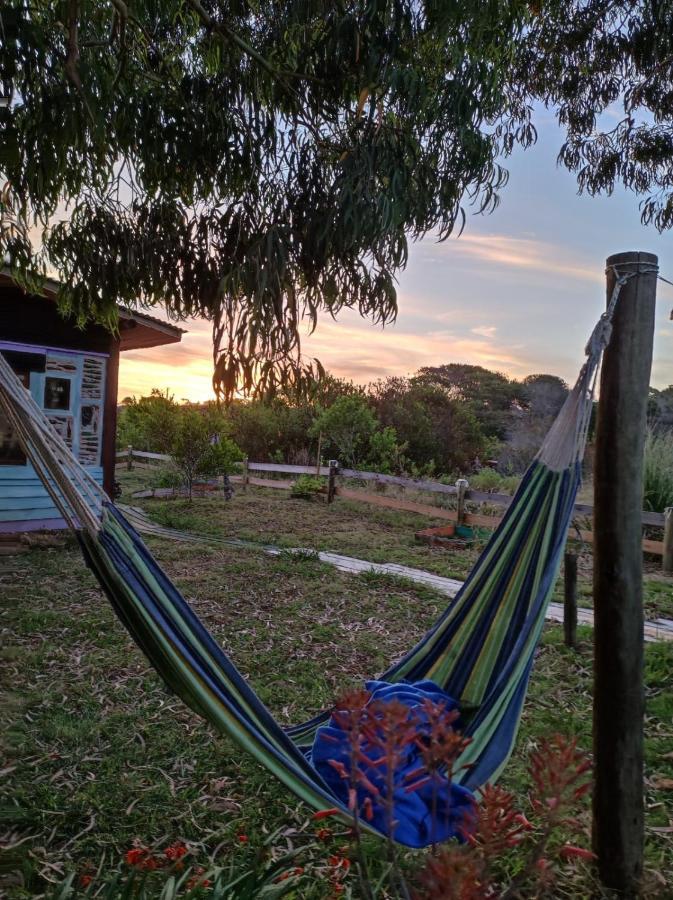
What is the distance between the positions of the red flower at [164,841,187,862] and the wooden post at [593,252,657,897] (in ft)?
3.27

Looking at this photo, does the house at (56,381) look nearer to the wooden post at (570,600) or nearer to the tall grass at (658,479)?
the wooden post at (570,600)

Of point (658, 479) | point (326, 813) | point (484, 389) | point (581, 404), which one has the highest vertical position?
point (484, 389)

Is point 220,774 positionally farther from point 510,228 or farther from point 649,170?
point 649,170

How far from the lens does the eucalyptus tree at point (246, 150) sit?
10.2ft

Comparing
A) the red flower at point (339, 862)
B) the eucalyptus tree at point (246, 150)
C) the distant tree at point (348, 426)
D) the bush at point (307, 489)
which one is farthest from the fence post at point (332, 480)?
the red flower at point (339, 862)

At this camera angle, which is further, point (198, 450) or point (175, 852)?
point (198, 450)

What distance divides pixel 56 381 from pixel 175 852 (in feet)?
17.9

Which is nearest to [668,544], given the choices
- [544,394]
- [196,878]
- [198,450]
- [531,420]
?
[196,878]

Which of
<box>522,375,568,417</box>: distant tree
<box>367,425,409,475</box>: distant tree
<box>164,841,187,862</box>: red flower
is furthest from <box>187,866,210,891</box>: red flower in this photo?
<box>522,375,568,417</box>: distant tree

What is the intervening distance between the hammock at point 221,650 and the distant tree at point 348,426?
8243 millimetres

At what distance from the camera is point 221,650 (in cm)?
164

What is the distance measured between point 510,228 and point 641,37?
6.08ft

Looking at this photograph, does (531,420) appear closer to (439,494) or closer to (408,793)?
(439,494)

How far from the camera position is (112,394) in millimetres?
6602
